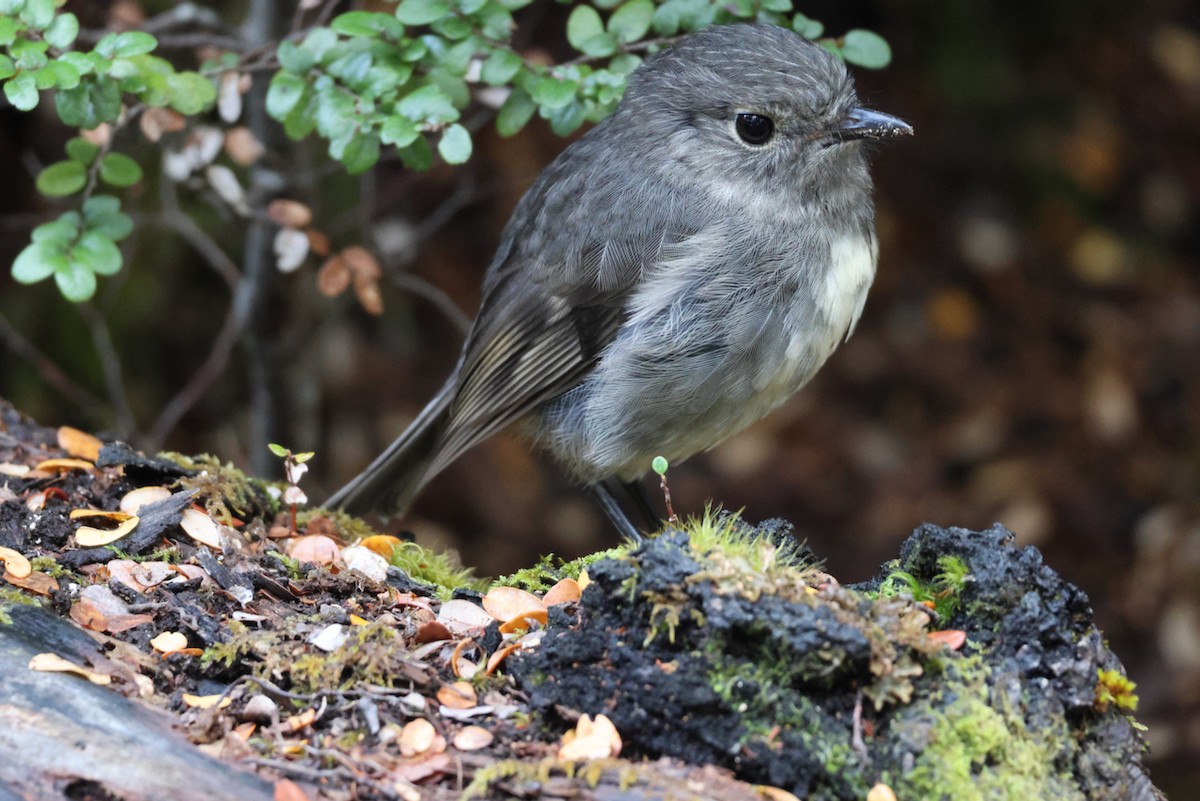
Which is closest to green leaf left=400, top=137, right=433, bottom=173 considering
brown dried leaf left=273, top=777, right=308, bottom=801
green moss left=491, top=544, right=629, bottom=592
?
green moss left=491, top=544, right=629, bottom=592

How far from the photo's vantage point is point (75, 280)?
3.36m

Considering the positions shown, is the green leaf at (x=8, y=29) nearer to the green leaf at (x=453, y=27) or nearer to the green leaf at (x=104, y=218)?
the green leaf at (x=104, y=218)

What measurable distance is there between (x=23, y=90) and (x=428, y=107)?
0.96 m

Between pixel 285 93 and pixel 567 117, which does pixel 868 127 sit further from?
pixel 285 93

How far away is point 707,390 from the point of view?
3.68m

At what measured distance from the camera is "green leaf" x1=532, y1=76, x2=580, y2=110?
3.57 m

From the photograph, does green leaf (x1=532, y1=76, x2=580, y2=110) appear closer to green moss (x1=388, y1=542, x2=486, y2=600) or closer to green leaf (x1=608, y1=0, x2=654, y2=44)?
green leaf (x1=608, y1=0, x2=654, y2=44)

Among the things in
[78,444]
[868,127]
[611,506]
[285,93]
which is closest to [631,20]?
[868,127]

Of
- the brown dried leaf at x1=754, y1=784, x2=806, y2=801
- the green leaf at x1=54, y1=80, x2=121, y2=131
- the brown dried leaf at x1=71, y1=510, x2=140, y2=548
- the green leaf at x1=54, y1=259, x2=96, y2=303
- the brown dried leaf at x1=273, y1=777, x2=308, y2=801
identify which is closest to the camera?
the brown dried leaf at x1=273, y1=777, x2=308, y2=801

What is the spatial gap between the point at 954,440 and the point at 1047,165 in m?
1.66

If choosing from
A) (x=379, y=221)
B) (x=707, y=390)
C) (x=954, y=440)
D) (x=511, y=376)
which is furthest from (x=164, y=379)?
(x=954, y=440)

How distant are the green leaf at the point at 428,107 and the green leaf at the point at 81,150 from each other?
932 millimetres

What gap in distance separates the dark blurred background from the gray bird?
6.80 ft

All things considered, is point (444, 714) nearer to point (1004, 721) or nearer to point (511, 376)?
point (1004, 721)
